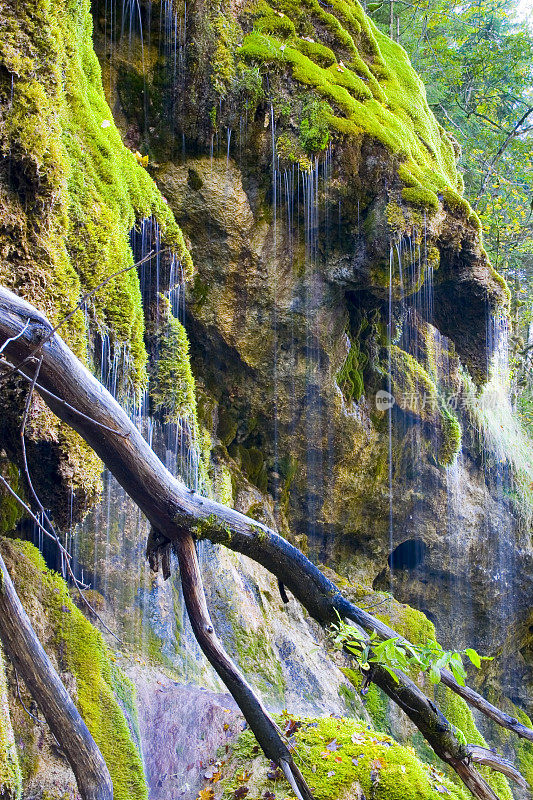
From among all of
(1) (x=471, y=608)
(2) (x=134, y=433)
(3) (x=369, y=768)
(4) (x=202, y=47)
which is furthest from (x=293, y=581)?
(1) (x=471, y=608)

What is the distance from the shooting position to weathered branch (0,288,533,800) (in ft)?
8.76

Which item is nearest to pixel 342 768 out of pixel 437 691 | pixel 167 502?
pixel 167 502

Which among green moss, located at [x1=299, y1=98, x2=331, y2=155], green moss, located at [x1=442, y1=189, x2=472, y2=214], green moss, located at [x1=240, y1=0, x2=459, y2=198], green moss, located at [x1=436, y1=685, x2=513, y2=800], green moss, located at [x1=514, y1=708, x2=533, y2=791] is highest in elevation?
green moss, located at [x1=240, y1=0, x2=459, y2=198]

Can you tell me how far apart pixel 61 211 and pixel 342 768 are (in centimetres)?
403

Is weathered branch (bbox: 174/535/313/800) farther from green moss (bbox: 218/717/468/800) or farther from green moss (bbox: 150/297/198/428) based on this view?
green moss (bbox: 150/297/198/428)

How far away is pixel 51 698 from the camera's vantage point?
2.73 metres

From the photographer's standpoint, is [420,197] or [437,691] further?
[437,691]

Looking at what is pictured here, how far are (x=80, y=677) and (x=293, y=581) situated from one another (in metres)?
2.57

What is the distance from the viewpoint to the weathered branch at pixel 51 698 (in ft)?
8.77

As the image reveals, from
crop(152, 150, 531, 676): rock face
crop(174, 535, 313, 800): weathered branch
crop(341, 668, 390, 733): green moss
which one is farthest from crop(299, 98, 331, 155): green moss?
crop(341, 668, 390, 733): green moss

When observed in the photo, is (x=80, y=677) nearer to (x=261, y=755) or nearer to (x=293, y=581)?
(x=261, y=755)

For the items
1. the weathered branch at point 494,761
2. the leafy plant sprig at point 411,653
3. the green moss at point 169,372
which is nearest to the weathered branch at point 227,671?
the leafy plant sprig at point 411,653

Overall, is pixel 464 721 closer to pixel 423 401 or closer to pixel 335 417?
pixel 335 417

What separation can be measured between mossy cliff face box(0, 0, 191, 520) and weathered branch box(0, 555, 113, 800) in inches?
57.8
